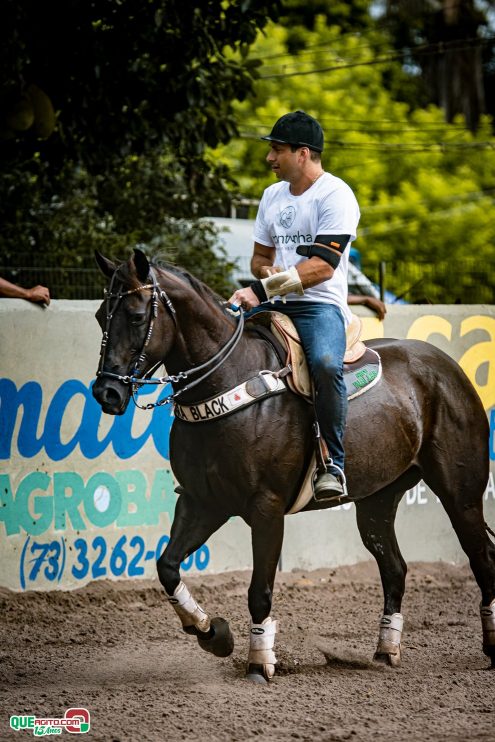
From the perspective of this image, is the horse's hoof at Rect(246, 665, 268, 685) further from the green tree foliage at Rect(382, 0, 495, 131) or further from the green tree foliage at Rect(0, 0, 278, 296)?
the green tree foliage at Rect(382, 0, 495, 131)

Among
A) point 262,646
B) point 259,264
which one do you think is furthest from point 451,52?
point 262,646

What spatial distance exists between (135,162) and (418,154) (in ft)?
73.2

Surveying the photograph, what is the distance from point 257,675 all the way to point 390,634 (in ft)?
3.77

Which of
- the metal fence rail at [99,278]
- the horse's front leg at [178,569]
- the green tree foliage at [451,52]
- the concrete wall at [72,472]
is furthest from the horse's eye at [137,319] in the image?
the green tree foliage at [451,52]

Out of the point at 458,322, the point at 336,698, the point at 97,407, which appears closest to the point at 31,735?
the point at 336,698

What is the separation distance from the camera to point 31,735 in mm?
5316

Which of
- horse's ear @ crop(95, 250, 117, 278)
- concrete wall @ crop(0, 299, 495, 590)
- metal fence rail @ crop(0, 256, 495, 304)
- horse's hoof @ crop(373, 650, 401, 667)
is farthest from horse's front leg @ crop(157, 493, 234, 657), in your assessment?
metal fence rail @ crop(0, 256, 495, 304)

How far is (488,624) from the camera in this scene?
7160mm

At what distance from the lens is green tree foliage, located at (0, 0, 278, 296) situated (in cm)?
1048

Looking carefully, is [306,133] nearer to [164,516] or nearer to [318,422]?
[318,422]

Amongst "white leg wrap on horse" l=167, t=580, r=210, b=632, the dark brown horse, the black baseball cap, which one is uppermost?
the black baseball cap

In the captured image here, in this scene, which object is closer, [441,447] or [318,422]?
[318,422]

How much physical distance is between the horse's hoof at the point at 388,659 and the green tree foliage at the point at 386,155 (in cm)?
2530

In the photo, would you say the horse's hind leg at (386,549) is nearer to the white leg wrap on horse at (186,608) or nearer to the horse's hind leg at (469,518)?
the horse's hind leg at (469,518)
